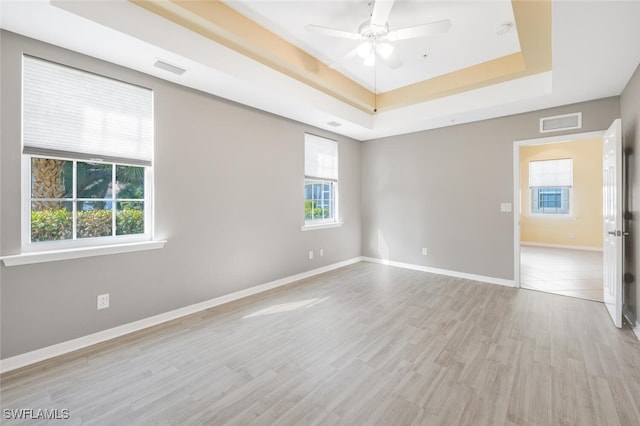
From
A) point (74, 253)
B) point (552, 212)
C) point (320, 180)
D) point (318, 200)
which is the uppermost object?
point (320, 180)

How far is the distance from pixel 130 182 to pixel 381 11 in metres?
2.88

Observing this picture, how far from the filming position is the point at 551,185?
7199 mm

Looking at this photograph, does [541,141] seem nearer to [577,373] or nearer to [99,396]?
[577,373]

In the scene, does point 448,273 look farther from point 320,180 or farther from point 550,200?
point 550,200

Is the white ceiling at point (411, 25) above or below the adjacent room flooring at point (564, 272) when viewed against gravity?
above

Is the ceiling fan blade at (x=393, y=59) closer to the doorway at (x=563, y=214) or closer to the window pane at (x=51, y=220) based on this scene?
the window pane at (x=51, y=220)

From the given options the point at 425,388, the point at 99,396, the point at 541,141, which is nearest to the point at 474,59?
the point at 541,141

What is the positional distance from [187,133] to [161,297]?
6.10 feet

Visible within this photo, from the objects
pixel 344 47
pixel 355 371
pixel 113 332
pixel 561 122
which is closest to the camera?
pixel 355 371

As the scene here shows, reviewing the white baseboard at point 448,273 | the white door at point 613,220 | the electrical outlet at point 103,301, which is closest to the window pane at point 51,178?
the electrical outlet at point 103,301

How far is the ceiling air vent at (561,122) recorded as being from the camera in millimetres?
3699

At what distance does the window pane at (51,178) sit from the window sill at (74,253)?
0.50m

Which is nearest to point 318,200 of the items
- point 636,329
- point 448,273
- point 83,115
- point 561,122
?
point 448,273

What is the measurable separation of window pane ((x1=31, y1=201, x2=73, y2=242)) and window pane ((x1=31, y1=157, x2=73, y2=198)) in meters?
0.08
